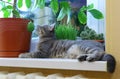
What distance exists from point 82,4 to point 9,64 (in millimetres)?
548

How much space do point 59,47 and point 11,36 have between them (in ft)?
0.91

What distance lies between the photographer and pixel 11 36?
1273 millimetres

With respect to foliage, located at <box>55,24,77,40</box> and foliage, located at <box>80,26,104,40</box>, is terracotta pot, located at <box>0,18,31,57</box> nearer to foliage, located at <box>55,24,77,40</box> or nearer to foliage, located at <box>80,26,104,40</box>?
foliage, located at <box>55,24,77,40</box>

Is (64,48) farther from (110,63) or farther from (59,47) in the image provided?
(110,63)

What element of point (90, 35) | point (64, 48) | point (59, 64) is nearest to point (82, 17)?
point (90, 35)

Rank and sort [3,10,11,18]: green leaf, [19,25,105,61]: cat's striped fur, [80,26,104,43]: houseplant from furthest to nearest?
[3,10,11,18]: green leaf, [80,26,104,43]: houseplant, [19,25,105,61]: cat's striped fur

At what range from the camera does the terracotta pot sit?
127cm

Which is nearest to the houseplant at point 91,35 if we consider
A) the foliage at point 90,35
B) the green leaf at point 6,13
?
the foliage at point 90,35

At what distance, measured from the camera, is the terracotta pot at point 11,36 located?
1.27 metres

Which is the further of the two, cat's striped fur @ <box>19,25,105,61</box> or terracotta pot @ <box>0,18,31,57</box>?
terracotta pot @ <box>0,18,31,57</box>

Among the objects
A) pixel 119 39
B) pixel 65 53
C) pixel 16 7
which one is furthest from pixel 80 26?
pixel 119 39

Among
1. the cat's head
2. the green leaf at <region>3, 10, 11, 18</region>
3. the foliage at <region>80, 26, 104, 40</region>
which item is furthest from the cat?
the green leaf at <region>3, 10, 11, 18</region>

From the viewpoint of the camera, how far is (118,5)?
2.97 feet

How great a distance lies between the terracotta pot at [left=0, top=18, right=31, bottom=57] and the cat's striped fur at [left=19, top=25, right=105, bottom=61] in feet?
0.31
